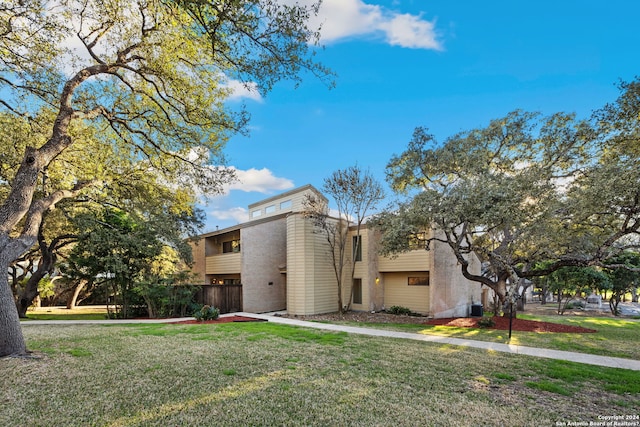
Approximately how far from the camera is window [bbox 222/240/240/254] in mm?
20942

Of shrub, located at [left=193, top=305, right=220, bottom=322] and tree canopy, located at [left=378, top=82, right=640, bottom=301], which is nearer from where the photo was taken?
tree canopy, located at [left=378, top=82, right=640, bottom=301]

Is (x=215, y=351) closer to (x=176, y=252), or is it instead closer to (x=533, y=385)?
(x=533, y=385)

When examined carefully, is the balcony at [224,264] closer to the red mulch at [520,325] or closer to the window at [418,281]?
the window at [418,281]

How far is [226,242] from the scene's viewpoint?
73.3 feet

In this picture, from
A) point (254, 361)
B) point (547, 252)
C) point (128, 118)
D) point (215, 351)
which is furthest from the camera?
point (547, 252)

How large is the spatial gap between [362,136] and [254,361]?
1183cm

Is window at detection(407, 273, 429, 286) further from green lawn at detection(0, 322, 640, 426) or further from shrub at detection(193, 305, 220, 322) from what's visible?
shrub at detection(193, 305, 220, 322)

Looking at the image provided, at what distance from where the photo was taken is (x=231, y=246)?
71.5 feet

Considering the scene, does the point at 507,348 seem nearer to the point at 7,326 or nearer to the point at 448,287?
the point at 448,287

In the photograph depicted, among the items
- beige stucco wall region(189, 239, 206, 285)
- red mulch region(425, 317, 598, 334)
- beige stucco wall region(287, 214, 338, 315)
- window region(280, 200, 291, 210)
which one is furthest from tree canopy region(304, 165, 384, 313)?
beige stucco wall region(189, 239, 206, 285)

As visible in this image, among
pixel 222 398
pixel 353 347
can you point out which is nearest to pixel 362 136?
pixel 353 347

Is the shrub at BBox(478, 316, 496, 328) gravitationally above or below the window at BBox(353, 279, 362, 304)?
below

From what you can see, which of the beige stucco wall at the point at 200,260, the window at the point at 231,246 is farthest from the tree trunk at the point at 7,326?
the beige stucco wall at the point at 200,260

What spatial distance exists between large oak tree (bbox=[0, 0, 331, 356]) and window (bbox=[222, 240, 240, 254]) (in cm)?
1100
